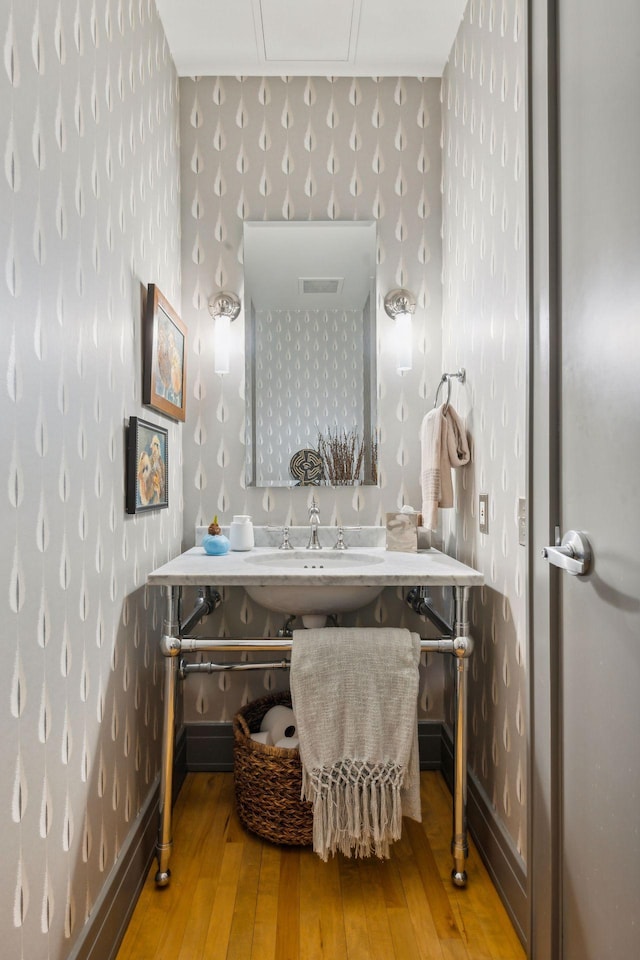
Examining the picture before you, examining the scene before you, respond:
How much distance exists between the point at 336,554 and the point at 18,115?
1.54m

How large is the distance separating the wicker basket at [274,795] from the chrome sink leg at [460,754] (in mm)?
418

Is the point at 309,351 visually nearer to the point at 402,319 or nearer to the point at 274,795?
the point at 402,319

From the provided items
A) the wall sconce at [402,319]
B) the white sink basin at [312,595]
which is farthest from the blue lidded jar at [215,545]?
the wall sconce at [402,319]

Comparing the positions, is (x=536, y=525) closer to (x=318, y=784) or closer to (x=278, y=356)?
(x=318, y=784)

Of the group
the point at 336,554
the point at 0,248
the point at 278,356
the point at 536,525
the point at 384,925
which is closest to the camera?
the point at 0,248

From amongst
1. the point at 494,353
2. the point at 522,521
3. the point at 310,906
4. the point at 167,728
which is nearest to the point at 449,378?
the point at 494,353

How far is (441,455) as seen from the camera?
1.91 meters

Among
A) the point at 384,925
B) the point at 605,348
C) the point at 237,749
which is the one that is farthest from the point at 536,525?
the point at 237,749

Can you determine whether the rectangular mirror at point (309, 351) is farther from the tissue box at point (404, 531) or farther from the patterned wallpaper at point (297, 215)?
the tissue box at point (404, 531)

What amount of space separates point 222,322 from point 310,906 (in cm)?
189

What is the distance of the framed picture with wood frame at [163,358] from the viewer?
1.70 metres

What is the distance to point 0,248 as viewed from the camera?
2.85ft

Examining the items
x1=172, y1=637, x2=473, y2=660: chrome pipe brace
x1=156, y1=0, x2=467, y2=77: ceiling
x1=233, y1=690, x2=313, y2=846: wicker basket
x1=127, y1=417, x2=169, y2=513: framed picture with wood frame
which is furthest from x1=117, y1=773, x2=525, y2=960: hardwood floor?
x1=156, y1=0, x2=467, y2=77: ceiling

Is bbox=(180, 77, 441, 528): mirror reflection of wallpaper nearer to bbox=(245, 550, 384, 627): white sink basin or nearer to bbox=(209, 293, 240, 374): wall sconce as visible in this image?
bbox=(209, 293, 240, 374): wall sconce
